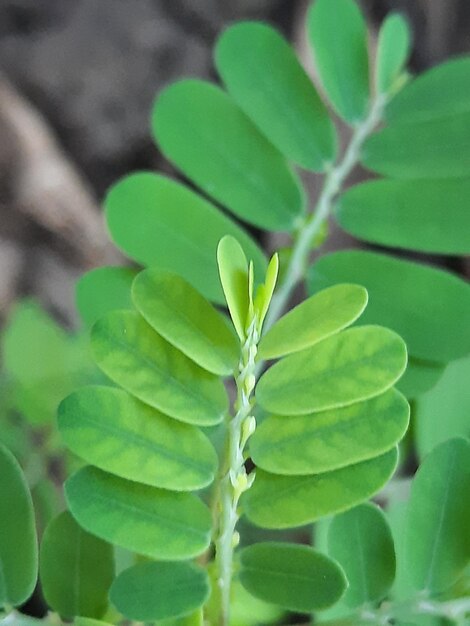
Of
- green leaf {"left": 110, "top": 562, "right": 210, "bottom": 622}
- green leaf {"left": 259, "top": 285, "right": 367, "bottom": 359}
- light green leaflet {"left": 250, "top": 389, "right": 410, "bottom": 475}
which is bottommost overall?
green leaf {"left": 110, "top": 562, "right": 210, "bottom": 622}

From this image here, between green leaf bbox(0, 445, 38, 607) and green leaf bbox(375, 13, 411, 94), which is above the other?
green leaf bbox(375, 13, 411, 94)

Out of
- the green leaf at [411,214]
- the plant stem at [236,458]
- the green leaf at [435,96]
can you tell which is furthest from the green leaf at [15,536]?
the green leaf at [435,96]

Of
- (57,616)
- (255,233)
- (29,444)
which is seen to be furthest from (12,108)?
(57,616)

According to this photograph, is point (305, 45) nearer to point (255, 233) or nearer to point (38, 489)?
point (255, 233)

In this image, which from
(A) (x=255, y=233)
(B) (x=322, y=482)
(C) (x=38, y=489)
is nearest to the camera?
(B) (x=322, y=482)

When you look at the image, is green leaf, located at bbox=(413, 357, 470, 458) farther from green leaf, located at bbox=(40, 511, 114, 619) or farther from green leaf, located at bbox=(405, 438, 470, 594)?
green leaf, located at bbox=(40, 511, 114, 619)

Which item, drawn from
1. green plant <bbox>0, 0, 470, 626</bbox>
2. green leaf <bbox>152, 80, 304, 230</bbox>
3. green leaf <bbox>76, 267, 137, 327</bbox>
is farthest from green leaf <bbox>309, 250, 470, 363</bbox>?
green leaf <bbox>76, 267, 137, 327</bbox>
